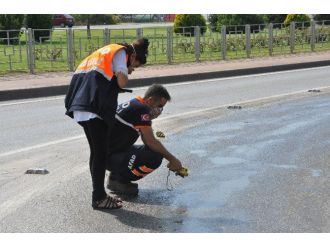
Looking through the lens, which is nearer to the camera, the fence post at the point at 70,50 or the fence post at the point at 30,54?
the fence post at the point at 30,54

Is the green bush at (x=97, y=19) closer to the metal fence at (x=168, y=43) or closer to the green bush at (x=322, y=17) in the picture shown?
the green bush at (x=322, y=17)

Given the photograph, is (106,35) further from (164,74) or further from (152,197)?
(152,197)

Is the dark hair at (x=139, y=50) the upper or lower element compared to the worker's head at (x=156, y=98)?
upper

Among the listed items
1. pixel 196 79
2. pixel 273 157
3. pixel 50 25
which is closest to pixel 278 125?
pixel 273 157

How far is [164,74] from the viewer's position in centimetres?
1761

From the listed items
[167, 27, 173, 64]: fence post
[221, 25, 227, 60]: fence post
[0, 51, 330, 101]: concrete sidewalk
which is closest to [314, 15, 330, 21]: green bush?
[0, 51, 330, 101]: concrete sidewalk

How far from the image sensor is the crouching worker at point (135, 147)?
5.68m

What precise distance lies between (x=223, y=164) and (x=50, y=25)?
85.9 ft

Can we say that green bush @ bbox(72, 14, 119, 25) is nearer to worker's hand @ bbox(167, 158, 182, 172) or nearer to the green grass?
the green grass

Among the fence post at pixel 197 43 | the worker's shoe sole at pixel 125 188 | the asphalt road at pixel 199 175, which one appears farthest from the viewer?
the fence post at pixel 197 43

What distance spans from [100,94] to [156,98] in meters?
0.65

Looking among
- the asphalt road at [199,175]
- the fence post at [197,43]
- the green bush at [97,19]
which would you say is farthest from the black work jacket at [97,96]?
the green bush at [97,19]

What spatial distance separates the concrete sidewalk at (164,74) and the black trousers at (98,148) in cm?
895

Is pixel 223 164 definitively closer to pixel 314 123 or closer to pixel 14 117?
pixel 314 123
